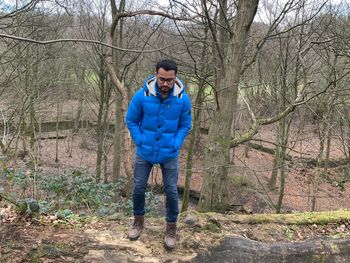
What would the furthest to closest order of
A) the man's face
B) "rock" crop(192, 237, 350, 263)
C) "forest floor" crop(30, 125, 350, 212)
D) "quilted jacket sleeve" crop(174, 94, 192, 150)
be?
"forest floor" crop(30, 125, 350, 212) → "rock" crop(192, 237, 350, 263) → "quilted jacket sleeve" crop(174, 94, 192, 150) → the man's face

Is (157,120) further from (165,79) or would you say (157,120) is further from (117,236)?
(117,236)

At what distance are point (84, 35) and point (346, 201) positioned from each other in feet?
42.8

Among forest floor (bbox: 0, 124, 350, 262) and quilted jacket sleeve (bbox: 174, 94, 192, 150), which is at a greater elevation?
quilted jacket sleeve (bbox: 174, 94, 192, 150)

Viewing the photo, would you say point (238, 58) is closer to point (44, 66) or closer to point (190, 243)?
point (190, 243)

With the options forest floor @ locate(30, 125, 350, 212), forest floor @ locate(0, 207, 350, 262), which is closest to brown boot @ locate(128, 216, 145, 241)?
forest floor @ locate(0, 207, 350, 262)

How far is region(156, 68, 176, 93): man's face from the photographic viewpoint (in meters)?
3.30

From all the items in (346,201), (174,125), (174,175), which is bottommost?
(346,201)

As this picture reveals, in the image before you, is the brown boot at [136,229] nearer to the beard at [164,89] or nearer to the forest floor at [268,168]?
the beard at [164,89]

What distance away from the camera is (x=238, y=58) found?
5.62 m

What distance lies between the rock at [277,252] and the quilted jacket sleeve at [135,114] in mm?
1423

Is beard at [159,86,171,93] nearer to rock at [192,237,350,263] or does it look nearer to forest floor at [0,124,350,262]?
forest floor at [0,124,350,262]

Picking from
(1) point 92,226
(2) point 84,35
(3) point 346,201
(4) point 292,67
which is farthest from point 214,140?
(3) point 346,201

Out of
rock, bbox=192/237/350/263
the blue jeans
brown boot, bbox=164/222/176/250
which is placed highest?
the blue jeans

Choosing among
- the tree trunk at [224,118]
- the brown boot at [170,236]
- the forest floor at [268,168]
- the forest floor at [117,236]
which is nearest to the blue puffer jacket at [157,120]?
the brown boot at [170,236]
